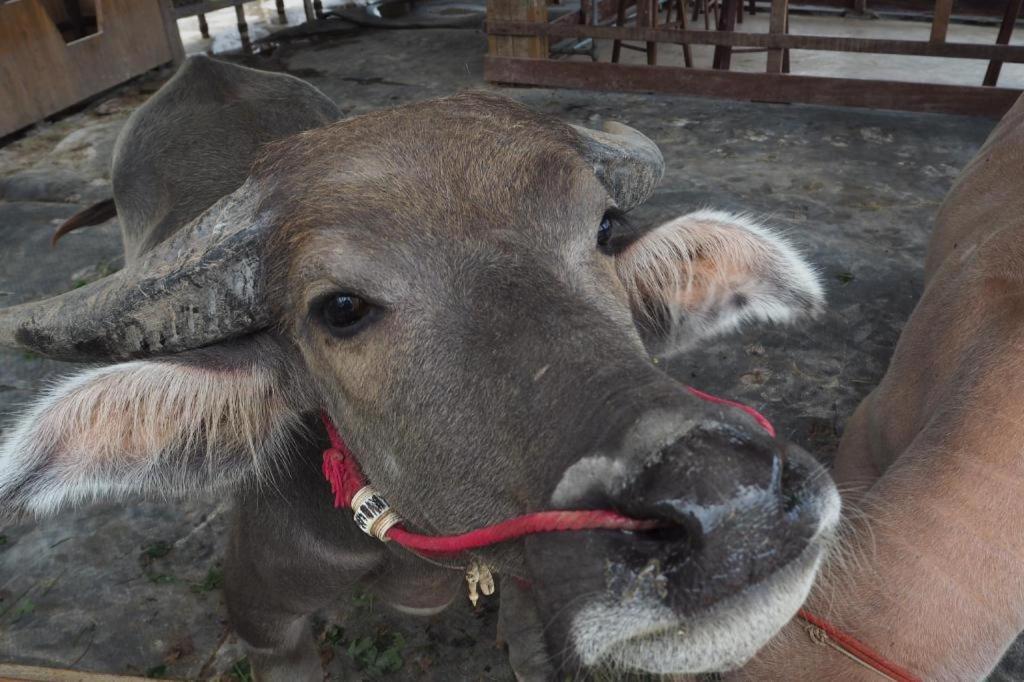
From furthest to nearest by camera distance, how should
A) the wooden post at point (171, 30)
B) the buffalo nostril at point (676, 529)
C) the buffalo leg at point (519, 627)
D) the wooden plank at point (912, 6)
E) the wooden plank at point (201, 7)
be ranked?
the wooden plank at point (912, 6) → the wooden plank at point (201, 7) → the wooden post at point (171, 30) → the buffalo leg at point (519, 627) → the buffalo nostril at point (676, 529)

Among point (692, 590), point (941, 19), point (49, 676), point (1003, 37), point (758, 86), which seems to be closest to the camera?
point (692, 590)

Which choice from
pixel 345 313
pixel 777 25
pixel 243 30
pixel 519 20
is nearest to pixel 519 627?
pixel 345 313

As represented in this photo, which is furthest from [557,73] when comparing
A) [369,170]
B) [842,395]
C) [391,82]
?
[369,170]

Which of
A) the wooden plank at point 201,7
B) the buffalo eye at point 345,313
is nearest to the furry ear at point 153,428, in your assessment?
Result: the buffalo eye at point 345,313

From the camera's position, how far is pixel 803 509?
1219 millimetres

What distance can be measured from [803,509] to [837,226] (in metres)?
3.91

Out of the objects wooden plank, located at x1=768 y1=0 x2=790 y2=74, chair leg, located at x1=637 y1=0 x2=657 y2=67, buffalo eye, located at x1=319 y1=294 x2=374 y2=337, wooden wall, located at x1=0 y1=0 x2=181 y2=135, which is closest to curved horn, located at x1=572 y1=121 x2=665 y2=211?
buffalo eye, located at x1=319 y1=294 x2=374 y2=337

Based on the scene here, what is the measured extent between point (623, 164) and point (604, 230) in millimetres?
311

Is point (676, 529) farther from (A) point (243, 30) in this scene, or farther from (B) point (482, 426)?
(A) point (243, 30)

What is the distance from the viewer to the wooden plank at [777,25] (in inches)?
245

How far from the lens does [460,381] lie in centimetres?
152

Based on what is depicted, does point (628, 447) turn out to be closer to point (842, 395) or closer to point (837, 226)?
point (842, 395)

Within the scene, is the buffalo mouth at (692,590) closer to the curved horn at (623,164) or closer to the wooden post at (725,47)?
the curved horn at (623,164)

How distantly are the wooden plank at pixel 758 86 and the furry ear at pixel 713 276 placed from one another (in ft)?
14.3
